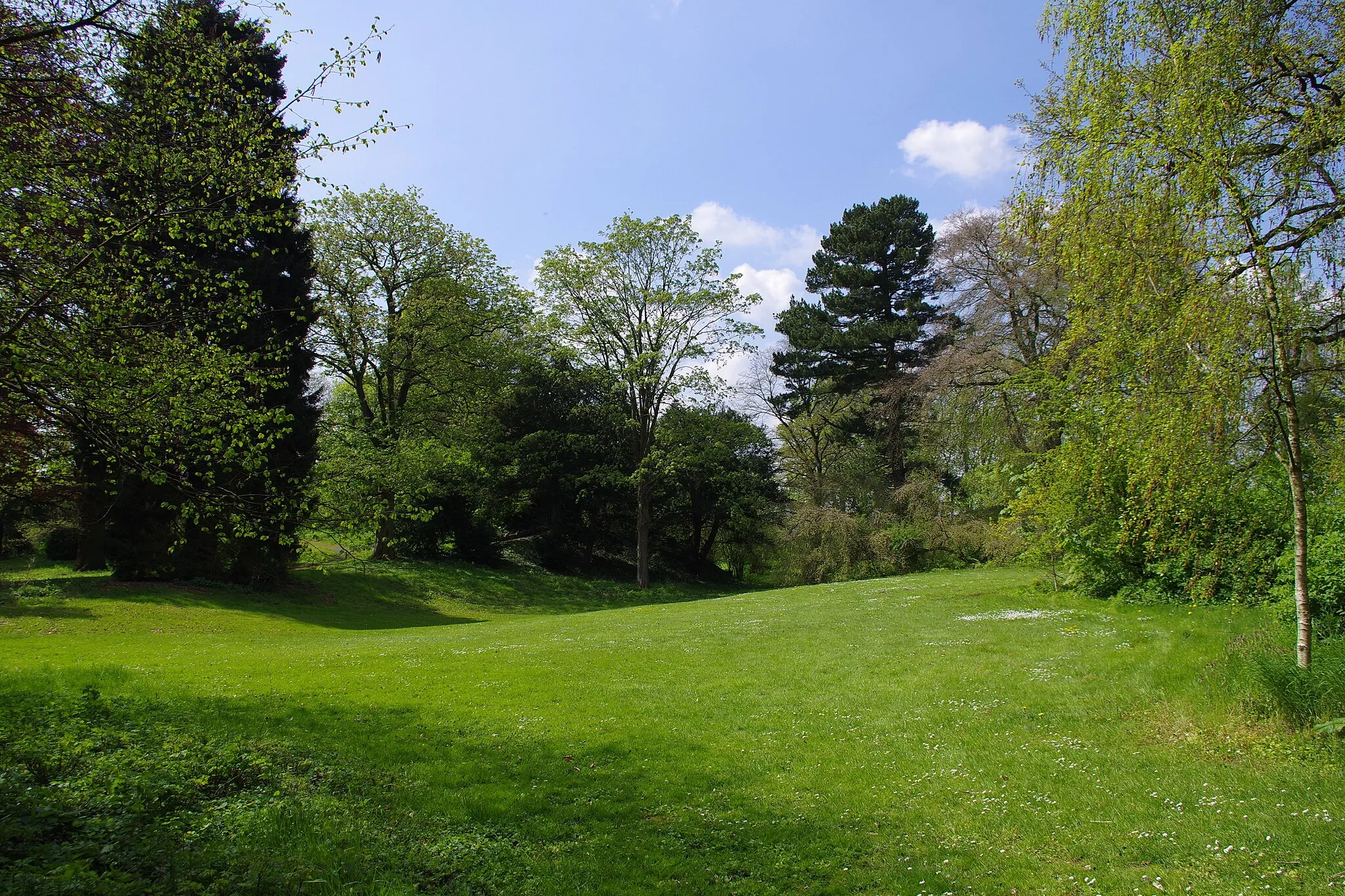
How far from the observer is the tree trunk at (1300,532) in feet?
24.5

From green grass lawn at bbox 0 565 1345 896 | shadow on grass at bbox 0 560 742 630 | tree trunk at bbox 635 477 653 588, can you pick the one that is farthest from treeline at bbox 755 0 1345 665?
tree trunk at bbox 635 477 653 588

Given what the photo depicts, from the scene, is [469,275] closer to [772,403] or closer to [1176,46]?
[772,403]

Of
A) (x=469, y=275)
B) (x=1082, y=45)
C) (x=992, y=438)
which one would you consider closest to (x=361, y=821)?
(x=1082, y=45)

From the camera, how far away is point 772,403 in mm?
49844

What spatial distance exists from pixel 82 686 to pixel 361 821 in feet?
19.4

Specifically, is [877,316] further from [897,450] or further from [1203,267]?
[1203,267]

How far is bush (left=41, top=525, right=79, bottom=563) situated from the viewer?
1156 inches

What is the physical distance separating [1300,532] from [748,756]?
6.79 meters

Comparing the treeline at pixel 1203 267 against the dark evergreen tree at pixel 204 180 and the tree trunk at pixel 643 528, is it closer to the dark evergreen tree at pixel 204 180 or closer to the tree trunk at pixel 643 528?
the dark evergreen tree at pixel 204 180

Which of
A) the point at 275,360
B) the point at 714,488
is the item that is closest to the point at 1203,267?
the point at 275,360

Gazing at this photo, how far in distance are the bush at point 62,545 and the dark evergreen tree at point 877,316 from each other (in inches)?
1531

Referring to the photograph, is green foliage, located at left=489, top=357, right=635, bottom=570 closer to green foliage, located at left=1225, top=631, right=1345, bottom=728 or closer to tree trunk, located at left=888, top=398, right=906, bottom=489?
tree trunk, located at left=888, top=398, right=906, bottom=489

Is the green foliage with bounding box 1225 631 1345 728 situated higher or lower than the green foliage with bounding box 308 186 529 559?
lower

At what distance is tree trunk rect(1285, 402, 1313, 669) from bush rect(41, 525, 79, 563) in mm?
38483
